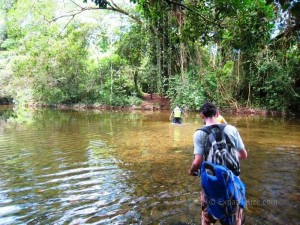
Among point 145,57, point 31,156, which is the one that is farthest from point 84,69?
point 31,156

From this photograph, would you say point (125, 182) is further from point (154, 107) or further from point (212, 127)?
point (154, 107)

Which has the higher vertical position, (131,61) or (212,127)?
(131,61)

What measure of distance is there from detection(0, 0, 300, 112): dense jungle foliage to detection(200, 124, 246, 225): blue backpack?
25.2 feet

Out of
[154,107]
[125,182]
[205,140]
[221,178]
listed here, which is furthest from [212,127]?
[154,107]

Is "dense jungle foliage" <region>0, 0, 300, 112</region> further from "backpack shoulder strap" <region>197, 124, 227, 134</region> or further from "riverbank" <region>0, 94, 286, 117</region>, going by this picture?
"backpack shoulder strap" <region>197, 124, 227, 134</region>

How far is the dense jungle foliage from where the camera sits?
2066 cm

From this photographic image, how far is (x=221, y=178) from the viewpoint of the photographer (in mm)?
2807

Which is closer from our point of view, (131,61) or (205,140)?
(205,140)

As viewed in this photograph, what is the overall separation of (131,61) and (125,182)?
25858 mm

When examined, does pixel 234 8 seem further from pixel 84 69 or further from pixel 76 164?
pixel 84 69

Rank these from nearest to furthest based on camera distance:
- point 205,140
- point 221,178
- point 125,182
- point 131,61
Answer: point 221,178 < point 205,140 < point 125,182 < point 131,61

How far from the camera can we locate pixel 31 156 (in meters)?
8.86

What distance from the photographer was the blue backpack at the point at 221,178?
111 inches

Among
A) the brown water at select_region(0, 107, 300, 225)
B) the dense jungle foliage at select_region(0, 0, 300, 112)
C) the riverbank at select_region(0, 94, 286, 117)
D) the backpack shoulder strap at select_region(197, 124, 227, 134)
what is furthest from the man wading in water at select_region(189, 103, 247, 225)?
the riverbank at select_region(0, 94, 286, 117)
